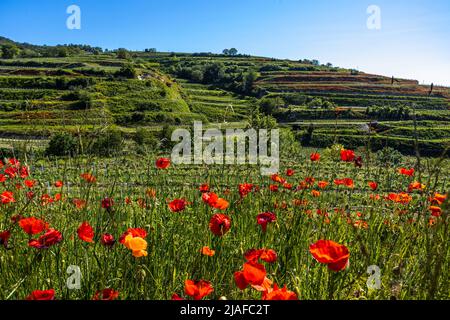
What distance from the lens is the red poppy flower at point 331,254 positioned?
1.51 meters

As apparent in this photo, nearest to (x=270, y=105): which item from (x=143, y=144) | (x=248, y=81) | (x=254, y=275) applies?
(x=248, y=81)

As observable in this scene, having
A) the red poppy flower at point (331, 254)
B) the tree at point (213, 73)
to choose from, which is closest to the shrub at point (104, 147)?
the red poppy flower at point (331, 254)

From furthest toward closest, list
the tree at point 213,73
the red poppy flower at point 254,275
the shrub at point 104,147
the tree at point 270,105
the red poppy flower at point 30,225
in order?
the tree at point 213,73, the tree at point 270,105, the shrub at point 104,147, the red poppy flower at point 30,225, the red poppy flower at point 254,275

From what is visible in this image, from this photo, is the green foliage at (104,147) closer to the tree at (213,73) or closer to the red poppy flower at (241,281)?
the red poppy flower at (241,281)

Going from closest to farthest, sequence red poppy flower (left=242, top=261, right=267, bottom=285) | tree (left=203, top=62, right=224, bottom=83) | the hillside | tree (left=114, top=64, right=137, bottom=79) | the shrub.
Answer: red poppy flower (left=242, top=261, right=267, bottom=285), the shrub, the hillside, tree (left=114, top=64, right=137, bottom=79), tree (left=203, top=62, right=224, bottom=83)

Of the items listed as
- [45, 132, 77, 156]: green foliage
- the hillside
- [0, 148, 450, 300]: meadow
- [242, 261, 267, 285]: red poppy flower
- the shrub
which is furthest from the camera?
the hillside

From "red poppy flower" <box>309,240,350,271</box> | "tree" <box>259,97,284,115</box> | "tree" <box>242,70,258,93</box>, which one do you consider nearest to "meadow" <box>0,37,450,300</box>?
"red poppy flower" <box>309,240,350,271</box>

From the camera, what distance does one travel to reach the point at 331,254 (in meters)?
1.55

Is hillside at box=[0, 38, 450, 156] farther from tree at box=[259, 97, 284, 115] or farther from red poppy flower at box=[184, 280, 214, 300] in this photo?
red poppy flower at box=[184, 280, 214, 300]

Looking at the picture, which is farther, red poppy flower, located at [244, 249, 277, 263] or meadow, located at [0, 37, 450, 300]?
meadow, located at [0, 37, 450, 300]

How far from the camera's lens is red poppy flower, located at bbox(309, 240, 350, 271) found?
4.97 ft

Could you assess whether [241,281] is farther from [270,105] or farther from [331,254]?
[270,105]

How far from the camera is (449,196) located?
138cm
